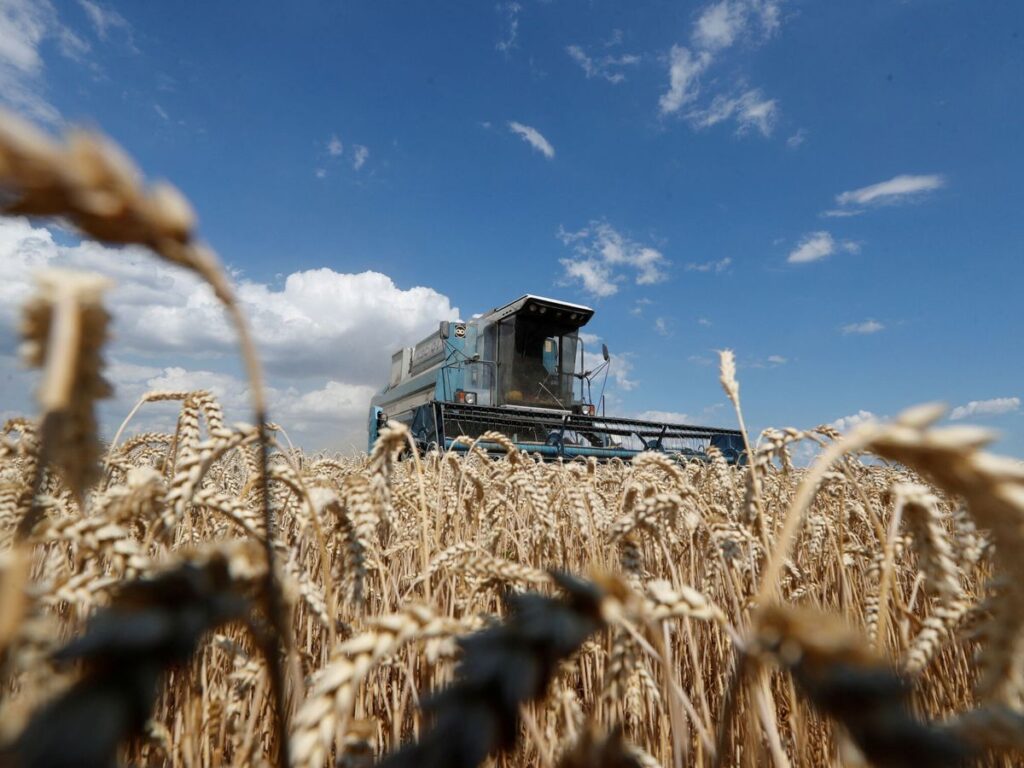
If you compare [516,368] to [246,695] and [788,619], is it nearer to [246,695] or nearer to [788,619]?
[246,695]

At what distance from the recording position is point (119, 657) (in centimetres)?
33

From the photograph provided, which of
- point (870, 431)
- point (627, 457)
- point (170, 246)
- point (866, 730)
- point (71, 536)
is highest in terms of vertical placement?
point (627, 457)

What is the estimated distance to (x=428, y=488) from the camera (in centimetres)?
265

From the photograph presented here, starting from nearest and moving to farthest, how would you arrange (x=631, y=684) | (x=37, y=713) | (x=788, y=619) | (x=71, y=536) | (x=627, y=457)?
1. (x=37, y=713)
2. (x=788, y=619)
3. (x=71, y=536)
4. (x=631, y=684)
5. (x=627, y=457)

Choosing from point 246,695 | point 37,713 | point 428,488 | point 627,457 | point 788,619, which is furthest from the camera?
point 627,457

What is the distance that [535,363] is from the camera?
1290cm

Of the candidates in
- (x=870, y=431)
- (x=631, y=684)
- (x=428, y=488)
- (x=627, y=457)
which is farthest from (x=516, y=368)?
(x=870, y=431)

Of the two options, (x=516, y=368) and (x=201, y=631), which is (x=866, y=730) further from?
(x=516, y=368)

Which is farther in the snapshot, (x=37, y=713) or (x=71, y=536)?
(x=71, y=536)

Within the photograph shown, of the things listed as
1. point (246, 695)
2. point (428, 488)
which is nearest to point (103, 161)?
point (246, 695)

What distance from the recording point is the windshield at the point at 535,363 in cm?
1252

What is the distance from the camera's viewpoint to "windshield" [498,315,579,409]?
12516 millimetres

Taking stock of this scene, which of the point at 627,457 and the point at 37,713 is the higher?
the point at 627,457

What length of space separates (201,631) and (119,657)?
0.16 ft
